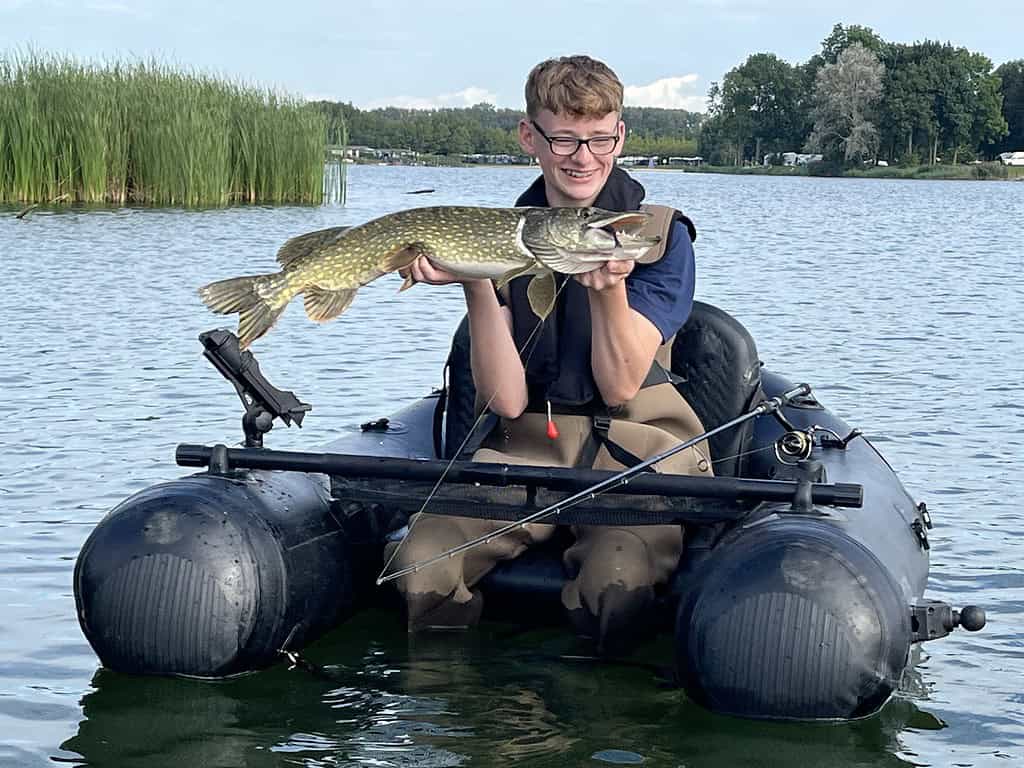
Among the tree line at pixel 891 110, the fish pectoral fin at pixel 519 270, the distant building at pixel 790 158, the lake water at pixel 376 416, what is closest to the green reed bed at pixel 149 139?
the lake water at pixel 376 416

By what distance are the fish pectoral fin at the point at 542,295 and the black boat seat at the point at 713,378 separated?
1051 millimetres

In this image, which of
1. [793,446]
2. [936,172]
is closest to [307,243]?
[793,446]

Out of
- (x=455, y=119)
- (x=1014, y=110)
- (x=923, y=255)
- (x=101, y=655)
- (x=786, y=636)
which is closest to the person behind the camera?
(x=786, y=636)

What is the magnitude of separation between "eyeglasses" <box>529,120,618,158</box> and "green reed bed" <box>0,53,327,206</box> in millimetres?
19424

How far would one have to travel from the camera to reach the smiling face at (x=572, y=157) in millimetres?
5020

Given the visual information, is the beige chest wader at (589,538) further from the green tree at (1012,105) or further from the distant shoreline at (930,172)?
the green tree at (1012,105)

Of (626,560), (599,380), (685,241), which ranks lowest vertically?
(626,560)

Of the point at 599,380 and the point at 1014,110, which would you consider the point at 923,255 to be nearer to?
the point at 599,380

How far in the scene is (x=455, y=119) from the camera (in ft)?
220

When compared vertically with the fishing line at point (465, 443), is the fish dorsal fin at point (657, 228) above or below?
above

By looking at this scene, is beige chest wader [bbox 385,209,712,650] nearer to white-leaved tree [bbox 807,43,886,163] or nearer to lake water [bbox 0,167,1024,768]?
lake water [bbox 0,167,1024,768]

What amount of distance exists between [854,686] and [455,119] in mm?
63745

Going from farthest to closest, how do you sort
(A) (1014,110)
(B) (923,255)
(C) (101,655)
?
1. (A) (1014,110)
2. (B) (923,255)
3. (C) (101,655)

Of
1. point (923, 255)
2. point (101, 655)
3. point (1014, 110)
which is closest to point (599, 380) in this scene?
point (101, 655)
